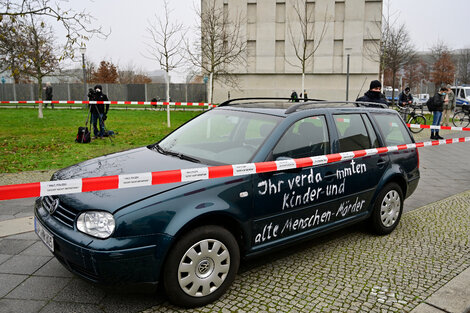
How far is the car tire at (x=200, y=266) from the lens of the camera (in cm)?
290

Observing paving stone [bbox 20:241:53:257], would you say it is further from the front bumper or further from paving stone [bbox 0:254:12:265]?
the front bumper

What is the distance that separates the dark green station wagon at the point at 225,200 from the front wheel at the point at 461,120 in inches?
689

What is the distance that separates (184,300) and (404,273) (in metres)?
2.26

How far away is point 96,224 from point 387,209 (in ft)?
11.6

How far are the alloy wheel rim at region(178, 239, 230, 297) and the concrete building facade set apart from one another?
37.1 m

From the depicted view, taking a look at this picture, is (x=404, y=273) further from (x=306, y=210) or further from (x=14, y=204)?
(x=14, y=204)

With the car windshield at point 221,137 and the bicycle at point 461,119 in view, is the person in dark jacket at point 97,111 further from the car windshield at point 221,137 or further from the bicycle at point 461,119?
the bicycle at point 461,119

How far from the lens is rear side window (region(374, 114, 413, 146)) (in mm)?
4875

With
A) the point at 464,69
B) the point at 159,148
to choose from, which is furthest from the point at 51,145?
the point at 464,69

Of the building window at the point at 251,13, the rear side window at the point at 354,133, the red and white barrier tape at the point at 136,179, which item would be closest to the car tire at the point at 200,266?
the red and white barrier tape at the point at 136,179

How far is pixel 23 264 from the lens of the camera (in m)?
3.86

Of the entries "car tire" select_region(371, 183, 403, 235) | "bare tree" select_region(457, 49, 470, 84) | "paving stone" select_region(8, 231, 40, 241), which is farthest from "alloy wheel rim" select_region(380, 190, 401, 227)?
"bare tree" select_region(457, 49, 470, 84)

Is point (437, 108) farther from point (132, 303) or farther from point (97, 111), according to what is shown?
point (132, 303)

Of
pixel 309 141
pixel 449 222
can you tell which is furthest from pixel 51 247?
pixel 449 222
